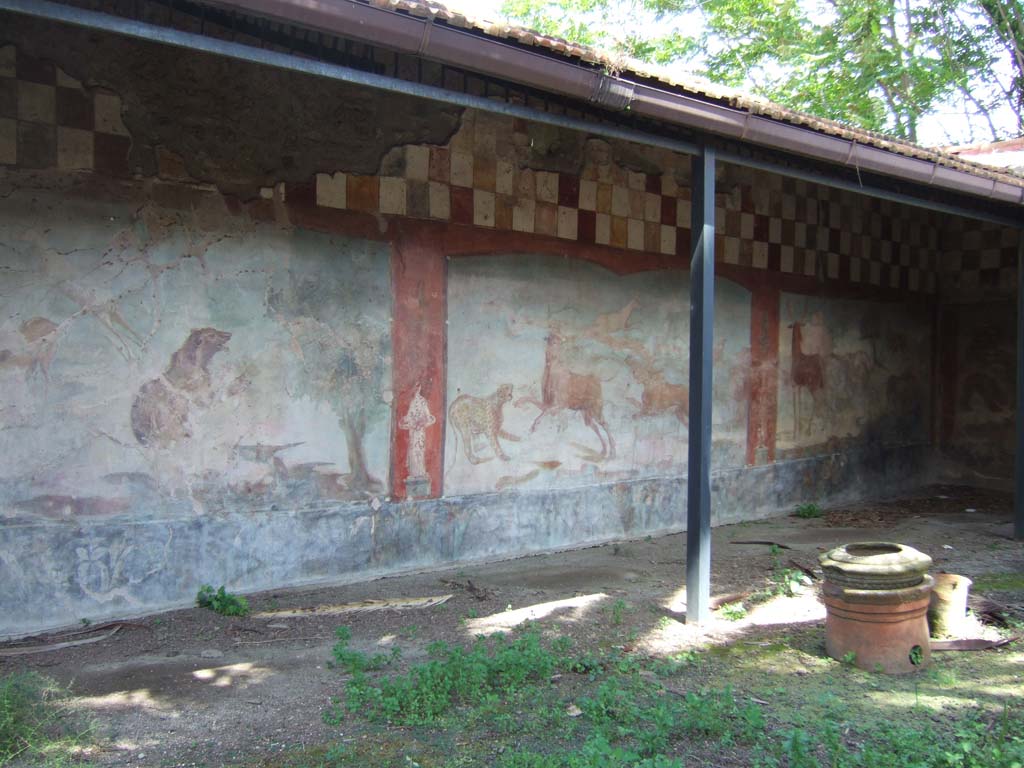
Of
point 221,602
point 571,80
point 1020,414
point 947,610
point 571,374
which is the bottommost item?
point 221,602

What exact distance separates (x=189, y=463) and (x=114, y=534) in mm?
585

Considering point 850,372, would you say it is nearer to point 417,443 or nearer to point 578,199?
point 578,199

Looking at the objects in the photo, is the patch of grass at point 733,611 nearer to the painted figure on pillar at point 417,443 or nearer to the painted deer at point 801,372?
the painted figure on pillar at point 417,443

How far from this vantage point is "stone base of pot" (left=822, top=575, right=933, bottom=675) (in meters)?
4.12

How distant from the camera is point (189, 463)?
512 cm

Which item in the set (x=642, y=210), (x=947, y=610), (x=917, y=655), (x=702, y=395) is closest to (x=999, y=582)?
(x=947, y=610)

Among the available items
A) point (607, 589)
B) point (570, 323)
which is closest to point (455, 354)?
point (570, 323)

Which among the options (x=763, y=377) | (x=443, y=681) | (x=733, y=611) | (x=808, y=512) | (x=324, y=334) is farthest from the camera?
(x=808, y=512)

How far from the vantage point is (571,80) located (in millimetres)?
4242

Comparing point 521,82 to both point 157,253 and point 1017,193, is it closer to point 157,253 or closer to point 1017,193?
point 157,253

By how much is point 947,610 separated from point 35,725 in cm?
453

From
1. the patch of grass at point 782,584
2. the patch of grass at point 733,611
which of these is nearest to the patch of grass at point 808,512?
the patch of grass at point 782,584

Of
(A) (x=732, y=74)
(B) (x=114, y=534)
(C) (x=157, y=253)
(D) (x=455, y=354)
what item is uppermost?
(A) (x=732, y=74)

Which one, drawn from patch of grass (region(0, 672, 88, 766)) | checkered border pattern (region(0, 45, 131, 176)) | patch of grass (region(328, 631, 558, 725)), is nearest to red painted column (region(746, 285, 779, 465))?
patch of grass (region(328, 631, 558, 725))
